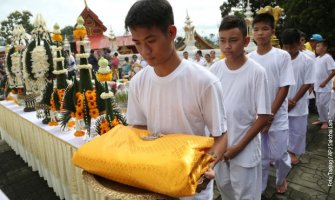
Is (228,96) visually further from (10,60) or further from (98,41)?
(98,41)

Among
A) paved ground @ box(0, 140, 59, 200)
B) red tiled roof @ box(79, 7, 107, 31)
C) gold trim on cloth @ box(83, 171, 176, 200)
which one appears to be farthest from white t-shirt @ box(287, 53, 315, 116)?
red tiled roof @ box(79, 7, 107, 31)

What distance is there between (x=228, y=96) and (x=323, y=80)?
4283 millimetres

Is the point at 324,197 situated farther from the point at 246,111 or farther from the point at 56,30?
the point at 56,30

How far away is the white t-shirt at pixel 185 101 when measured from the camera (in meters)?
1.24

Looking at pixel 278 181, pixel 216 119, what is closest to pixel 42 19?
pixel 216 119

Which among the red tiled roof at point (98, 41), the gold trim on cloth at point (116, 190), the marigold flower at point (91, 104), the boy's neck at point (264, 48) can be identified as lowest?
the gold trim on cloth at point (116, 190)

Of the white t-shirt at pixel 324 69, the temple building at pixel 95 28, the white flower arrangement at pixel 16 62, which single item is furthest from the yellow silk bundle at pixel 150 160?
the temple building at pixel 95 28

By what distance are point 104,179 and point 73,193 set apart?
1819 millimetres

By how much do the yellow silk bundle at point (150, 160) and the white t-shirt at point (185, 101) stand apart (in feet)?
0.61

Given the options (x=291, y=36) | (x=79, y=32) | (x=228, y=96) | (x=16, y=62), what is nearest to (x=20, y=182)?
(x=16, y=62)

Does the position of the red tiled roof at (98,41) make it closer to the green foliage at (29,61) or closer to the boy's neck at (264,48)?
the green foliage at (29,61)

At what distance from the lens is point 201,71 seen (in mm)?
1262

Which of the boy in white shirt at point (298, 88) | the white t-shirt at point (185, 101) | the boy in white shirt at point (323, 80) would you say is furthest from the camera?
the boy in white shirt at point (323, 80)

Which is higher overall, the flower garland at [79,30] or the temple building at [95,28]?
the temple building at [95,28]
